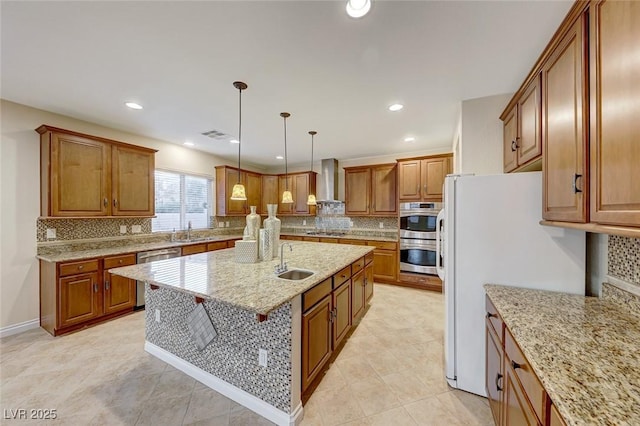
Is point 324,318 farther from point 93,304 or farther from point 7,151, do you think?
point 7,151

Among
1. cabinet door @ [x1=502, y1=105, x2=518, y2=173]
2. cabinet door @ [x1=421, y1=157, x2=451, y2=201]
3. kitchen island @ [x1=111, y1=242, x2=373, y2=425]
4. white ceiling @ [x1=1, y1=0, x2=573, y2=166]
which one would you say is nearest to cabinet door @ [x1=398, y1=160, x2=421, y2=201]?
cabinet door @ [x1=421, y1=157, x2=451, y2=201]

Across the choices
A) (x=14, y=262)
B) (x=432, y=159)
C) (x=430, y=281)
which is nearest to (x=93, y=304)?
(x=14, y=262)

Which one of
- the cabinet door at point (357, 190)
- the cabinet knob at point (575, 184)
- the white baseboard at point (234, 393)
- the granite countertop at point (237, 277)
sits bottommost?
the white baseboard at point (234, 393)

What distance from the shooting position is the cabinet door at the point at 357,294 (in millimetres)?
2748

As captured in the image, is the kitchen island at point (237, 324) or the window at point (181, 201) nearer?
the kitchen island at point (237, 324)

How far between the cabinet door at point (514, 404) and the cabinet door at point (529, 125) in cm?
142

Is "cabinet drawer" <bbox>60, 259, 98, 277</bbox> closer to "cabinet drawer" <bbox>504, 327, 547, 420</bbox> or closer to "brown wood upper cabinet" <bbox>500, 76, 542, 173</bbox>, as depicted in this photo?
"cabinet drawer" <bbox>504, 327, 547, 420</bbox>

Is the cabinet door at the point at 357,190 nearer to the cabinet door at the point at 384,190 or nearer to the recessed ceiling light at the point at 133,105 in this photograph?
the cabinet door at the point at 384,190

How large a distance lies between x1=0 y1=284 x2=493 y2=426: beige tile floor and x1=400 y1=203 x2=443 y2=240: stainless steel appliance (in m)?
1.80

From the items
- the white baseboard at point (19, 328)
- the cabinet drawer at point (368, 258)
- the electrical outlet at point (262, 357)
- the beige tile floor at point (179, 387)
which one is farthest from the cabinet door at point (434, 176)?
the white baseboard at point (19, 328)

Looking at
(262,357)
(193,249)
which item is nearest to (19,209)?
(193,249)

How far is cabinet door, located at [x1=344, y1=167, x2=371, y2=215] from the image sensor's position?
5.07 metres

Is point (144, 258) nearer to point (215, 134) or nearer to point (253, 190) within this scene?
point (215, 134)

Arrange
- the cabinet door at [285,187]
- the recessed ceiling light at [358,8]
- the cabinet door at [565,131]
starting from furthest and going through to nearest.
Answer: the cabinet door at [285,187], the recessed ceiling light at [358,8], the cabinet door at [565,131]
